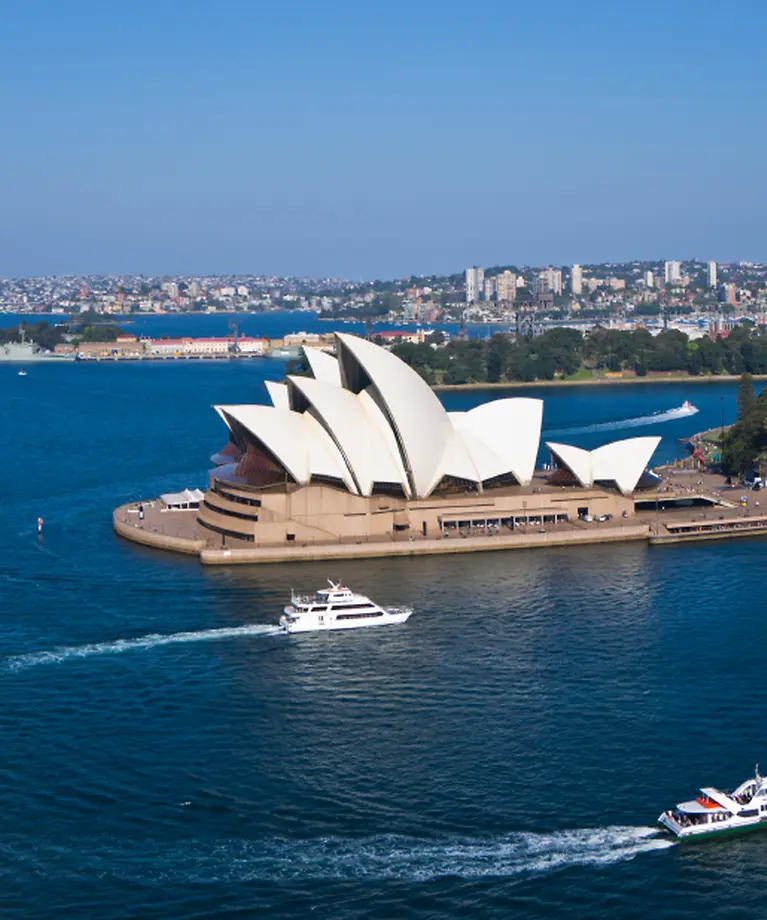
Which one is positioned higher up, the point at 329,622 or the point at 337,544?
the point at 337,544

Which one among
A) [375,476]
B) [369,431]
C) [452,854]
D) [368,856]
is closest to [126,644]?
[368,856]

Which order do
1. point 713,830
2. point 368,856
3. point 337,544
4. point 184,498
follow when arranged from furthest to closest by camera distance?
point 184,498 → point 337,544 → point 713,830 → point 368,856

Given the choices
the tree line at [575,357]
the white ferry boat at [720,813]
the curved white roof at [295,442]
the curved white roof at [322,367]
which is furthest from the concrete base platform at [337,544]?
the tree line at [575,357]

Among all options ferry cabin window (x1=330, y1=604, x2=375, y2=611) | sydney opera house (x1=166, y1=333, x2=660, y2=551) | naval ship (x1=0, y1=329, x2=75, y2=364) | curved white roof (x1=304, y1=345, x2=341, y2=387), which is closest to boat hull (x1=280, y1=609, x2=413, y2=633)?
ferry cabin window (x1=330, y1=604, x2=375, y2=611)

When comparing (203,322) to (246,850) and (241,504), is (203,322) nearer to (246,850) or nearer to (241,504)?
(241,504)

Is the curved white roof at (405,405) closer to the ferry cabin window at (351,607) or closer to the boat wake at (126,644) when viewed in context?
the ferry cabin window at (351,607)

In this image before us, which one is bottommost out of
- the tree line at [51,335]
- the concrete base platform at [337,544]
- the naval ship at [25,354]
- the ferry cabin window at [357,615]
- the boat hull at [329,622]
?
the boat hull at [329,622]

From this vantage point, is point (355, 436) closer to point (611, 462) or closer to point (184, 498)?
point (184, 498)
